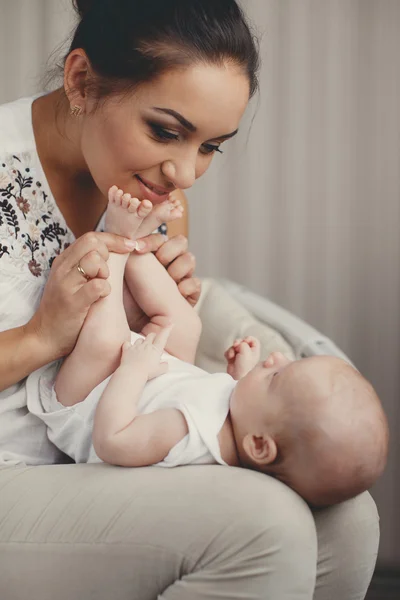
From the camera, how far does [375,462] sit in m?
1.23

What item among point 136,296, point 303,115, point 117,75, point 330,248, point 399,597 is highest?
point 117,75

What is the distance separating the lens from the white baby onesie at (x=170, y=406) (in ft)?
4.07

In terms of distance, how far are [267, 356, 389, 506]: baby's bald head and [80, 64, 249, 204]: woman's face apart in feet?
1.39

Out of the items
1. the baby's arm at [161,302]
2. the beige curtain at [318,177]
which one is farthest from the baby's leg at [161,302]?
the beige curtain at [318,177]

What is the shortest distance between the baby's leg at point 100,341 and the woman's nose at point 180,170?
70mm

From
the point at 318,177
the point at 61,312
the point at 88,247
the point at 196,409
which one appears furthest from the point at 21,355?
the point at 318,177

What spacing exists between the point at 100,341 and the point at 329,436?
42cm

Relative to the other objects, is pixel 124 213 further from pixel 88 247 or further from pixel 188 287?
pixel 188 287

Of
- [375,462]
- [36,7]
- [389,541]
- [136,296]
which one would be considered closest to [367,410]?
[375,462]

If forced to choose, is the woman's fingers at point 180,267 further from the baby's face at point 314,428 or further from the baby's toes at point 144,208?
the baby's face at point 314,428

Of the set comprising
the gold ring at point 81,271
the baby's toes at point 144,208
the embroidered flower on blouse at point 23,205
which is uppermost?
the baby's toes at point 144,208

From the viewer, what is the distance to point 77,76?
1.41 m

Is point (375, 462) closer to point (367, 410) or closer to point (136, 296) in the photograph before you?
point (367, 410)

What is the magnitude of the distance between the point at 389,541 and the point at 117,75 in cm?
194
